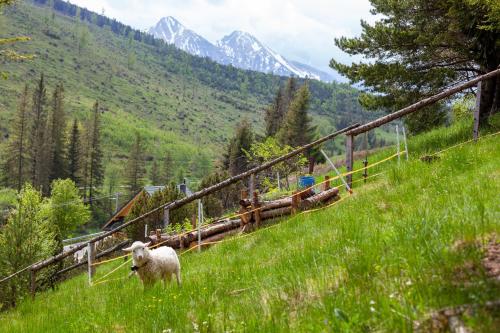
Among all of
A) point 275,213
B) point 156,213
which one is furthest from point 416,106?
point 156,213

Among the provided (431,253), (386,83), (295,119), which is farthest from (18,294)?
(295,119)

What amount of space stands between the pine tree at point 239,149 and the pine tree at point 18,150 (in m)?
44.2

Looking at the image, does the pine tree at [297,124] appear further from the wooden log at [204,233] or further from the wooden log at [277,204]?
the wooden log at [277,204]

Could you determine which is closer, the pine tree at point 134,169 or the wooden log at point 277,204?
the wooden log at point 277,204

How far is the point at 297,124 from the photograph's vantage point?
71.5 metres

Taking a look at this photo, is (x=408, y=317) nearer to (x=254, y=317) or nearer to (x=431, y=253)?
(x=431, y=253)

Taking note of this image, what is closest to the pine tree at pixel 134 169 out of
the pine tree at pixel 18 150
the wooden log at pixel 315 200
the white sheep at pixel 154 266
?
the pine tree at pixel 18 150

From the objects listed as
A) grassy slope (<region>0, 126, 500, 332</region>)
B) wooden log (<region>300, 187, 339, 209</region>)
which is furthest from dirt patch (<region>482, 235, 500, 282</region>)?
wooden log (<region>300, 187, 339, 209</region>)

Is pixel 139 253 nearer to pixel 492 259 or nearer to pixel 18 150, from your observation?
pixel 492 259

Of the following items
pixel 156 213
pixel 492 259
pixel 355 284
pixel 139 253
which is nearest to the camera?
pixel 492 259

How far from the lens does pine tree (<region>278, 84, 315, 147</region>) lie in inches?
2803

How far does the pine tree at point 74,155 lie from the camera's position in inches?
3925

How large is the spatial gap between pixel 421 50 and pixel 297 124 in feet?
170

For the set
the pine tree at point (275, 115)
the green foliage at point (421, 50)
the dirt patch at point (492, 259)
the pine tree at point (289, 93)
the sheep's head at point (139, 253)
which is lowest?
the sheep's head at point (139, 253)
